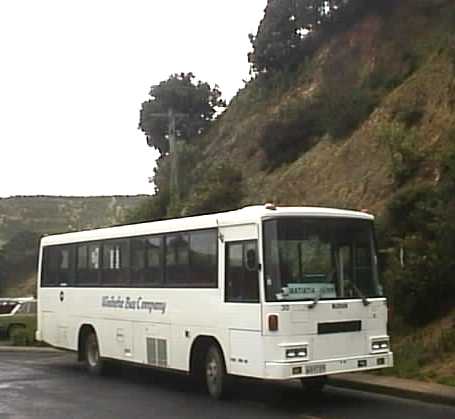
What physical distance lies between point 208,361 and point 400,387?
2.99 metres

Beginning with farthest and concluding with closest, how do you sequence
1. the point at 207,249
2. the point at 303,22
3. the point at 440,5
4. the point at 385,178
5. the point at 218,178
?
1. the point at 303,22
2. the point at 440,5
3. the point at 218,178
4. the point at 385,178
5. the point at 207,249

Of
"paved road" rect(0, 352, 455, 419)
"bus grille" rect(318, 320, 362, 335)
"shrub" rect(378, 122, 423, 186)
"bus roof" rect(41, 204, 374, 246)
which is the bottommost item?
"paved road" rect(0, 352, 455, 419)

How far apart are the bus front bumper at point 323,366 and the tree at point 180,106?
48.5 metres

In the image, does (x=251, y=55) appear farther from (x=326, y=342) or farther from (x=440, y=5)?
(x=326, y=342)

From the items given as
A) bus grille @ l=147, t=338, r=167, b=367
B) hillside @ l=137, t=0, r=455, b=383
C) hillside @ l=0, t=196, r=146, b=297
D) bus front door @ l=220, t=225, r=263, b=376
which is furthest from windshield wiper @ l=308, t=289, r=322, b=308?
hillside @ l=0, t=196, r=146, b=297

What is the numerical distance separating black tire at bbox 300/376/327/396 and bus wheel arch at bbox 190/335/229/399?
146cm

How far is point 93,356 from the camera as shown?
62.7 ft

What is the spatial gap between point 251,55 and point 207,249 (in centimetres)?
3779

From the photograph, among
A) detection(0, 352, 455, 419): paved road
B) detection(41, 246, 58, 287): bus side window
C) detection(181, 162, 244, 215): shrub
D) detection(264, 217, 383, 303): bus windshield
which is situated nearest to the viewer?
detection(0, 352, 455, 419): paved road

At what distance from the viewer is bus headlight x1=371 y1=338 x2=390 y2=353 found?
45.3 ft

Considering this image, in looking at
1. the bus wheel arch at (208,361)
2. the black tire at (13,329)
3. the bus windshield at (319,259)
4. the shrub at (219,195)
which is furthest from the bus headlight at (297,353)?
the shrub at (219,195)

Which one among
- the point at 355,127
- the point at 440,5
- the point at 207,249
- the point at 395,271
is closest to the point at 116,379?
the point at 207,249

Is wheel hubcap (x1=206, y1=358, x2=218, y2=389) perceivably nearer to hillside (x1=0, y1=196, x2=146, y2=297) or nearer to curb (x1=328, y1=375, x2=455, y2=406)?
curb (x1=328, y1=375, x2=455, y2=406)

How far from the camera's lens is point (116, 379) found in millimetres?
18125
